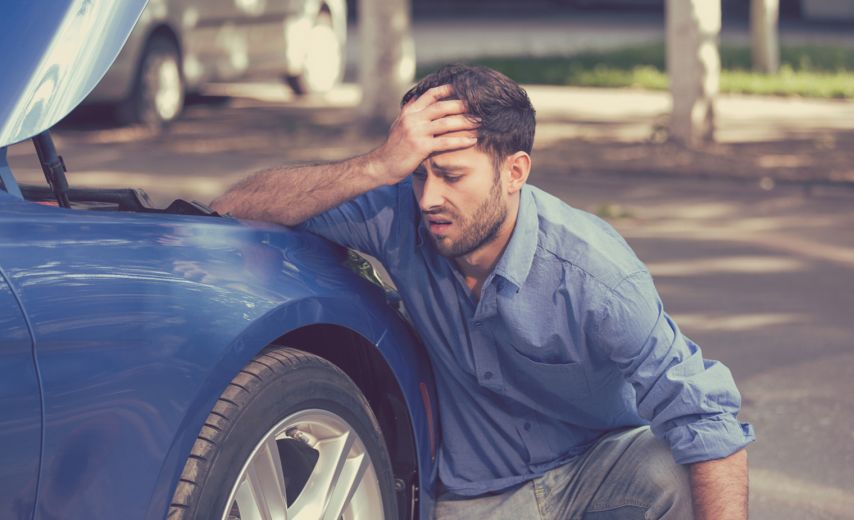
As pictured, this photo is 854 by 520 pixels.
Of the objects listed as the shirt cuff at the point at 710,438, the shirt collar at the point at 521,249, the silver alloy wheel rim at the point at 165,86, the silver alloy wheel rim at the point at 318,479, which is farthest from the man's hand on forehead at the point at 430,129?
the silver alloy wheel rim at the point at 165,86

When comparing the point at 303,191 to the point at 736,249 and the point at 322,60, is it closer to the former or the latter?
the point at 736,249

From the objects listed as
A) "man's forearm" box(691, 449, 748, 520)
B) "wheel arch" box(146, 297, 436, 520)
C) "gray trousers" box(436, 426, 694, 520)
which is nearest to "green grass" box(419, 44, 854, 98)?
"gray trousers" box(436, 426, 694, 520)

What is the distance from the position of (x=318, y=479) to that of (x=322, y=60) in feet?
35.3

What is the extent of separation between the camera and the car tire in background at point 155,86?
1081 cm

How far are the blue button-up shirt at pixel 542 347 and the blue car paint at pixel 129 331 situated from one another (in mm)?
438

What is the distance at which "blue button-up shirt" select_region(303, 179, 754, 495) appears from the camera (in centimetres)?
286

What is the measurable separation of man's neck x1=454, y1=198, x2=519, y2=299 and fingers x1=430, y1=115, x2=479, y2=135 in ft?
0.70

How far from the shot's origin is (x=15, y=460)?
7.02ft

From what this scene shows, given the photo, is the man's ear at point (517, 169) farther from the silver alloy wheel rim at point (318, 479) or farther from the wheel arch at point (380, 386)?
the silver alloy wheel rim at point (318, 479)

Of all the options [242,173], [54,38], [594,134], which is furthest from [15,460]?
[594,134]

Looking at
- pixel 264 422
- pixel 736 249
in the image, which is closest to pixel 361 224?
pixel 264 422

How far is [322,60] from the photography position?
1332cm

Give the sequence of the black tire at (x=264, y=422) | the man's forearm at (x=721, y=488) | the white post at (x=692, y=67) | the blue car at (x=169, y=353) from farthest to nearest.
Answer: the white post at (x=692, y=67) → the man's forearm at (x=721, y=488) → the black tire at (x=264, y=422) → the blue car at (x=169, y=353)

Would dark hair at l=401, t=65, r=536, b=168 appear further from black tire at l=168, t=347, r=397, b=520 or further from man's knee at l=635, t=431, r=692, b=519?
man's knee at l=635, t=431, r=692, b=519
